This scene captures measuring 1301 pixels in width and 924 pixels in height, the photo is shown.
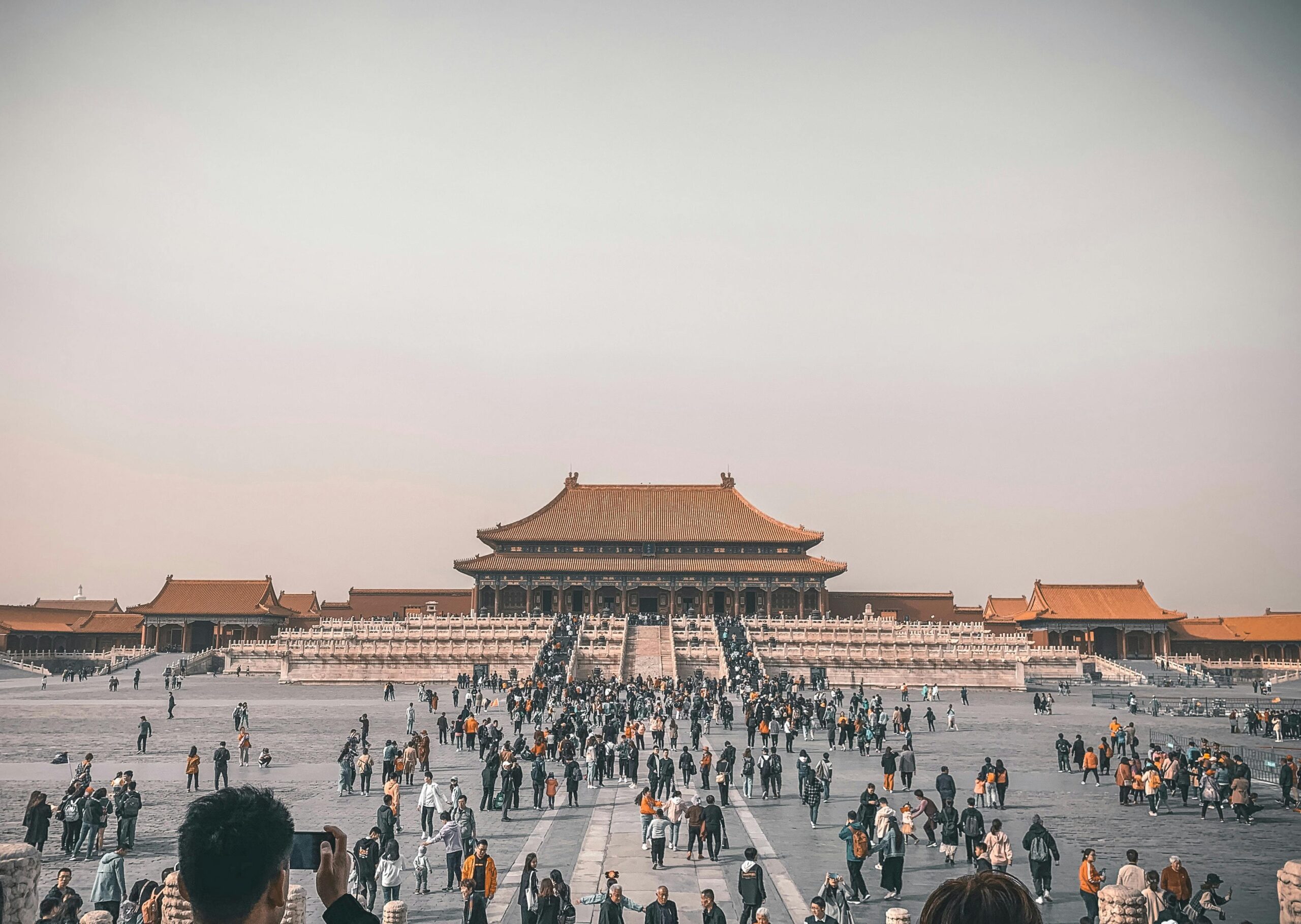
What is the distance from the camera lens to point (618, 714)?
31.2 metres

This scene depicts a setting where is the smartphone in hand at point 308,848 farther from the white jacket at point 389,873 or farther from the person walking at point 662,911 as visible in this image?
the white jacket at point 389,873

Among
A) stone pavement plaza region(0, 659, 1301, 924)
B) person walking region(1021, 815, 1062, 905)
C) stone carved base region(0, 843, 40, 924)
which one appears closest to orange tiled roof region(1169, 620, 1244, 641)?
stone pavement plaza region(0, 659, 1301, 924)

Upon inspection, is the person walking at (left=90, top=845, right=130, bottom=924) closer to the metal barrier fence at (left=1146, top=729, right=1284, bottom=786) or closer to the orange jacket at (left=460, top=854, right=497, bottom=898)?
the orange jacket at (left=460, top=854, right=497, bottom=898)

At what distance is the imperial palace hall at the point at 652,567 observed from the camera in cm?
7431

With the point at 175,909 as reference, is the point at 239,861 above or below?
above

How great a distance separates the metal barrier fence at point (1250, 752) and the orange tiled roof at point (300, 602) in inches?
2426

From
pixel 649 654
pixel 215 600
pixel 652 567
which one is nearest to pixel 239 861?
pixel 649 654

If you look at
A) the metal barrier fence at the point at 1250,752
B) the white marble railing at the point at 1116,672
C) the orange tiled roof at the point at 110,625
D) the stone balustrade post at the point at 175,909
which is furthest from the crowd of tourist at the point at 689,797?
the orange tiled roof at the point at 110,625

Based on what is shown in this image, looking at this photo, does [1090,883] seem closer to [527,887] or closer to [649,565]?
[527,887]

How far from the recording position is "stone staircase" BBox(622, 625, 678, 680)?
160 feet

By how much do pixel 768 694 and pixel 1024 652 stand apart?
20828 mm

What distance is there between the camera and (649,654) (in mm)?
51375

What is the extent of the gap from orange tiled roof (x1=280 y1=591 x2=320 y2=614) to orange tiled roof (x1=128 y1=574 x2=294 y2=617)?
4281 millimetres

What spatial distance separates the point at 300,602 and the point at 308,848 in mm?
82722
